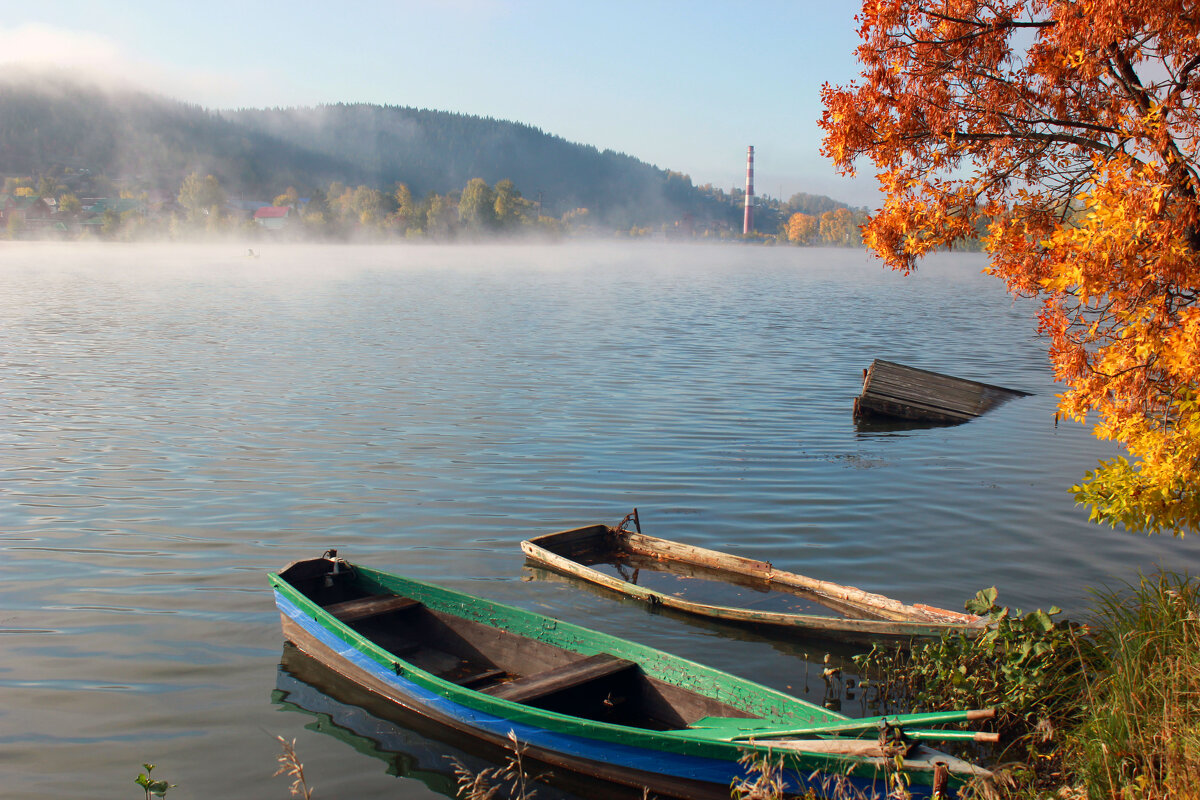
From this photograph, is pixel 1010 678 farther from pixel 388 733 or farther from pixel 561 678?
pixel 388 733

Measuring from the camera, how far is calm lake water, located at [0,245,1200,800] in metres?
9.26

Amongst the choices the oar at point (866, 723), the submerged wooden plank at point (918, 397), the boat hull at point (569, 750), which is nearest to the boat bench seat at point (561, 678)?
the boat hull at point (569, 750)

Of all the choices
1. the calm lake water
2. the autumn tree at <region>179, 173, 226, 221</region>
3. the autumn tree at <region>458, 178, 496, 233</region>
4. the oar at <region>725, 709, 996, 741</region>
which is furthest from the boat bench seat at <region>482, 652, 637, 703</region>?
the autumn tree at <region>179, 173, 226, 221</region>

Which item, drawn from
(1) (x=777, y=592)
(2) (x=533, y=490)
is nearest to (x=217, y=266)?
(2) (x=533, y=490)

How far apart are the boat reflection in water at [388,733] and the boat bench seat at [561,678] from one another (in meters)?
0.59

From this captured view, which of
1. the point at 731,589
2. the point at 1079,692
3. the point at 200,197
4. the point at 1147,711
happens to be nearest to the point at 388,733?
the point at 731,589

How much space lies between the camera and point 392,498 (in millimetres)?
15938

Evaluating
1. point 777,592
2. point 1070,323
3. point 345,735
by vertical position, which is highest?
point 1070,323

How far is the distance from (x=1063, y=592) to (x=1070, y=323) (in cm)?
610

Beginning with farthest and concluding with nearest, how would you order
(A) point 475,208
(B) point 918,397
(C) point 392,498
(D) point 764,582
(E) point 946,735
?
(A) point 475,208 < (B) point 918,397 < (C) point 392,498 < (D) point 764,582 < (E) point 946,735

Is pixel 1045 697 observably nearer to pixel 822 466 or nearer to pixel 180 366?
pixel 822 466

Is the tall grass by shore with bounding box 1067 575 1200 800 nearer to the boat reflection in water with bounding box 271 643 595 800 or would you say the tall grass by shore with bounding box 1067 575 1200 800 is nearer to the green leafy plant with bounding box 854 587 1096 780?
the green leafy plant with bounding box 854 587 1096 780

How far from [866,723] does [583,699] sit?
2.91 metres

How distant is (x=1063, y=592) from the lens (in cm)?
1204
